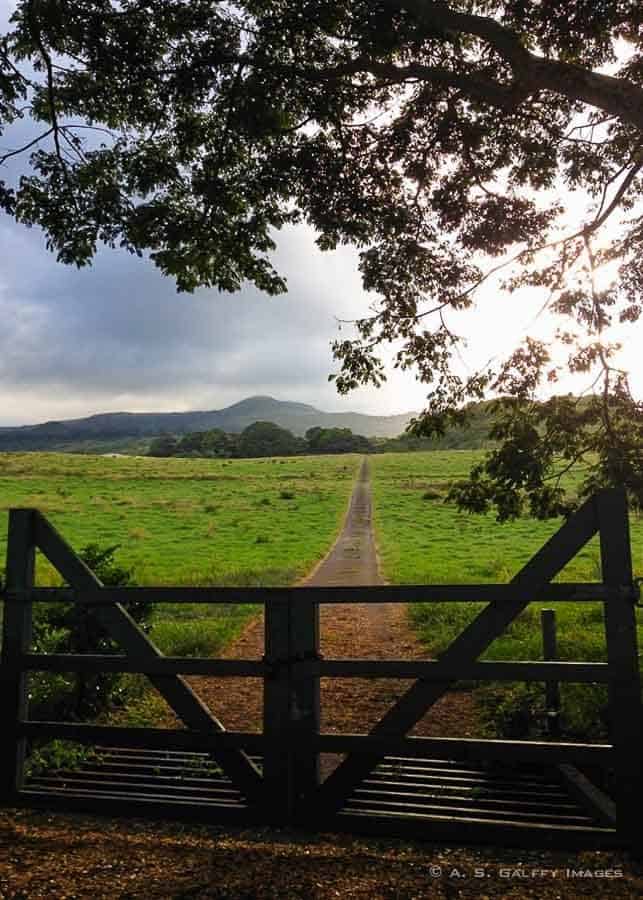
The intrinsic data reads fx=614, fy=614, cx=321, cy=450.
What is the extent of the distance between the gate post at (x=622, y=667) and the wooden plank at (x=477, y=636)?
0.52 feet

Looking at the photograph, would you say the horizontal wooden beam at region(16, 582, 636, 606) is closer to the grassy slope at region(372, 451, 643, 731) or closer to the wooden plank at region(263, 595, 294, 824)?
the wooden plank at region(263, 595, 294, 824)

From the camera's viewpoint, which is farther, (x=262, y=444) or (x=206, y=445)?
(x=206, y=445)

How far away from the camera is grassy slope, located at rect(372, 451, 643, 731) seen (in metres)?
11.3

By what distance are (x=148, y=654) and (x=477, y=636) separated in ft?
8.77

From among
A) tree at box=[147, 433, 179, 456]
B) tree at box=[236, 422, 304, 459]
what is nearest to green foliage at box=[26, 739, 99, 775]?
tree at box=[236, 422, 304, 459]

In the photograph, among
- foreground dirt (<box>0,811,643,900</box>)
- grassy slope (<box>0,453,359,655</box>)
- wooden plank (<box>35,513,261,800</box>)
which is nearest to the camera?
foreground dirt (<box>0,811,643,900</box>)

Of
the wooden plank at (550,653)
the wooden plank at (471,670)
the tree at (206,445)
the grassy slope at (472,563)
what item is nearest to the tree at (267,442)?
the tree at (206,445)

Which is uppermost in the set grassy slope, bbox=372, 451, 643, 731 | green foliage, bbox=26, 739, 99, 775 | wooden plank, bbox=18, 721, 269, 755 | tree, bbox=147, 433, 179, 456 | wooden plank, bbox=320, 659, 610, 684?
tree, bbox=147, 433, 179, 456

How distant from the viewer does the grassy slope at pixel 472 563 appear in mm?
11336

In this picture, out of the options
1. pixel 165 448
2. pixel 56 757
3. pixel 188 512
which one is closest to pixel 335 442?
pixel 165 448

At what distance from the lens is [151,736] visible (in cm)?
499

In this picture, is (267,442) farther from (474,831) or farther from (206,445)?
(474,831)

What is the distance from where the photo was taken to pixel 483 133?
10.1m

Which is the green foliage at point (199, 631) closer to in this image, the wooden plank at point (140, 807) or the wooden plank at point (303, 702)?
the wooden plank at point (140, 807)
